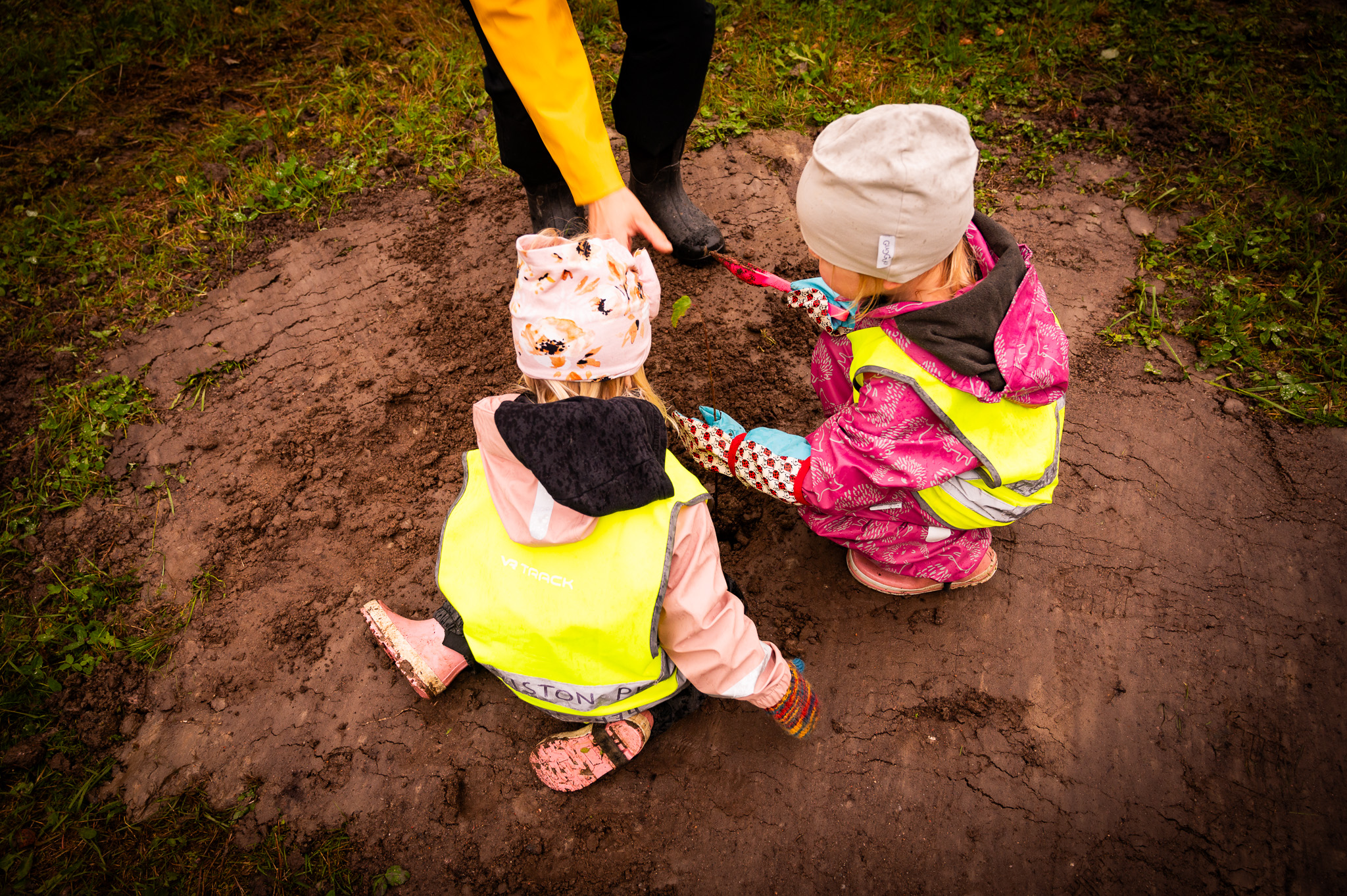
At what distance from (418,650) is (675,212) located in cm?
200

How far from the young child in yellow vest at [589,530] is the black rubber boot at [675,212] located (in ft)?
4.25

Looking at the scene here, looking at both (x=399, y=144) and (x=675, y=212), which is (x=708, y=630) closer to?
(x=675, y=212)

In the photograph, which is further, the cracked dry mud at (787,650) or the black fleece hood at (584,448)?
the cracked dry mud at (787,650)

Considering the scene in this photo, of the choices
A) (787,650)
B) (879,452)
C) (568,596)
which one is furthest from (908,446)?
(568,596)

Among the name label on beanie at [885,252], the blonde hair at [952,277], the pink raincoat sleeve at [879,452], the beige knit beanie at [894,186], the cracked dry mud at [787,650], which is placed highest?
the beige knit beanie at [894,186]

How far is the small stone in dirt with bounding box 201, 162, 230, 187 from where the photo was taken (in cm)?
327

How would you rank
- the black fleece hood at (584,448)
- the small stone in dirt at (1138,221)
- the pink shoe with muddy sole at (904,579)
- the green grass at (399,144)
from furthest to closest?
1. the small stone in dirt at (1138,221)
2. the green grass at (399,144)
3. the pink shoe with muddy sole at (904,579)
4. the black fleece hood at (584,448)

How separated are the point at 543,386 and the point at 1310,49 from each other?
469 centimetres

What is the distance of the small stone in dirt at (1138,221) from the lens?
9.85ft

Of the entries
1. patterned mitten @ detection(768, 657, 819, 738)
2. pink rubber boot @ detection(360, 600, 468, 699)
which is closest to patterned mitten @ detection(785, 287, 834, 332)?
patterned mitten @ detection(768, 657, 819, 738)

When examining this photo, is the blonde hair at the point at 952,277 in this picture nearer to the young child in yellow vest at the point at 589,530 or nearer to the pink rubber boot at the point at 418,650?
the young child in yellow vest at the point at 589,530

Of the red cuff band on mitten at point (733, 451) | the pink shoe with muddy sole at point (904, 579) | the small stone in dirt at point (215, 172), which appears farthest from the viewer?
the small stone in dirt at point (215, 172)

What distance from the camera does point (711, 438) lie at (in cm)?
199

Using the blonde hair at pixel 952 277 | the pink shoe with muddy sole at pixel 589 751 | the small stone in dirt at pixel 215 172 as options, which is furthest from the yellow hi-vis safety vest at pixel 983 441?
the small stone in dirt at pixel 215 172
